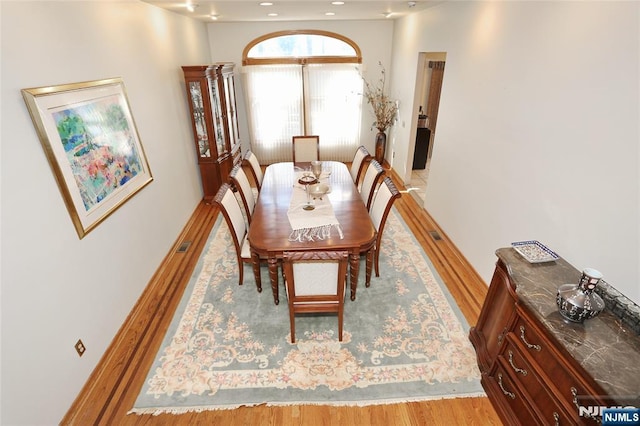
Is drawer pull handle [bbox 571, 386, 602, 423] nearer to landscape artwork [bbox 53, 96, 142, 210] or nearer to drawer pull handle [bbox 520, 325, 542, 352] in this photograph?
drawer pull handle [bbox 520, 325, 542, 352]

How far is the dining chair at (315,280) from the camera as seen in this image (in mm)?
1932

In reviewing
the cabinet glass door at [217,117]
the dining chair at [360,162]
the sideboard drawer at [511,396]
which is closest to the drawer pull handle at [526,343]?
the sideboard drawer at [511,396]

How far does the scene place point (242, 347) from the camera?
2.34m

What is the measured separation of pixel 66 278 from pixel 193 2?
2971 mm

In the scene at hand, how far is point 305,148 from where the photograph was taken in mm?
4270

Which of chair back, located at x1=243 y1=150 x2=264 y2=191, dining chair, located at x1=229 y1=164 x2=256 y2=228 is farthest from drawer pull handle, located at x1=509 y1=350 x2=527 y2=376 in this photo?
chair back, located at x1=243 y1=150 x2=264 y2=191

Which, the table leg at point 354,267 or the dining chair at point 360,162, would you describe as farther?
the dining chair at point 360,162

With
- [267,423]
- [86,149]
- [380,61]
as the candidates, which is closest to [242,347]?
[267,423]

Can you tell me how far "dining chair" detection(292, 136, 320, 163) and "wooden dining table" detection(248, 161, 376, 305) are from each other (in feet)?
2.86

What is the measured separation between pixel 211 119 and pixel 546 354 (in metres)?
4.29

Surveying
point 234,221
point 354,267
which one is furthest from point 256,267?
point 354,267

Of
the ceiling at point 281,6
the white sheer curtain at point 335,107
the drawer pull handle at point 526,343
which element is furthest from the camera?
the white sheer curtain at point 335,107

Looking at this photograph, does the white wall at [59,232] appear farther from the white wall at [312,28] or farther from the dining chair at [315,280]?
the white wall at [312,28]

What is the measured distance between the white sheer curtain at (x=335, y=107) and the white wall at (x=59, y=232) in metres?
3.17
